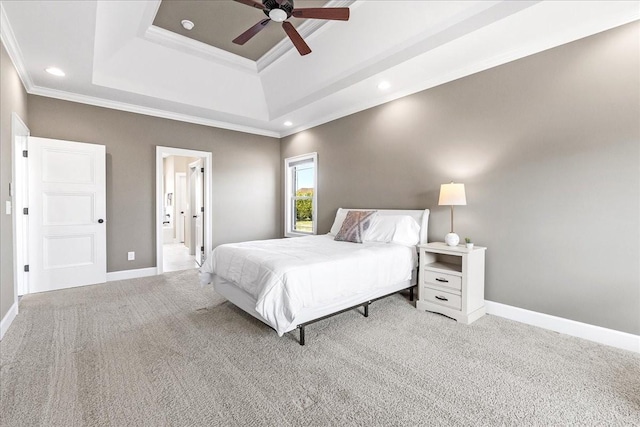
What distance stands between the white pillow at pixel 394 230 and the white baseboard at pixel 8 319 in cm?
352

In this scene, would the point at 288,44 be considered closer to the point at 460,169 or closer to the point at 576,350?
the point at 460,169

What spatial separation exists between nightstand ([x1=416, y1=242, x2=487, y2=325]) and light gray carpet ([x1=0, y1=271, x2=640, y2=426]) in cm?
13

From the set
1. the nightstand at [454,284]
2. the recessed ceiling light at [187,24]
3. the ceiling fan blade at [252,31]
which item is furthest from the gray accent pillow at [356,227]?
the recessed ceiling light at [187,24]

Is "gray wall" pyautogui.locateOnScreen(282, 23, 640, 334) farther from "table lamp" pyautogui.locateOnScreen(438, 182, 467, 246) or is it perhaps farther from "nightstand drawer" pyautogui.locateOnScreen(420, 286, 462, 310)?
"nightstand drawer" pyautogui.locateOnScreen(420, 286, 462, 310)

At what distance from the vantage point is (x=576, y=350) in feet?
7.30

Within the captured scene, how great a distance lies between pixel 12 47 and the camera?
2.73m

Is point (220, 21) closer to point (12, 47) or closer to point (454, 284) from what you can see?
point (12, 47)

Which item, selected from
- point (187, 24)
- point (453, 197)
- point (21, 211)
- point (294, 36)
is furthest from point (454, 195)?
point (21, 211)

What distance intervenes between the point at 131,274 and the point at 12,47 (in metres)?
3.01

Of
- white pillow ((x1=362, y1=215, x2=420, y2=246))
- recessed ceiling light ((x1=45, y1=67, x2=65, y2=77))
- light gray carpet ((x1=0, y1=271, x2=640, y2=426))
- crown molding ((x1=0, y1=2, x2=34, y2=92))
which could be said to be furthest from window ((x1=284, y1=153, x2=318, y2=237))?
crown molding ((x1=0, y1=2, x2=34, y2=92))

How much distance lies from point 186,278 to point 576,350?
460 centimetres

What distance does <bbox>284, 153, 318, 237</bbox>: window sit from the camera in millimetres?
5361

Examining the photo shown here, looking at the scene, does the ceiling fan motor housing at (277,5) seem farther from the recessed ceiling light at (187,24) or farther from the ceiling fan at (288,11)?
the recessed ceiling light at (187,24)

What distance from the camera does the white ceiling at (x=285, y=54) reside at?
7.69 feet
